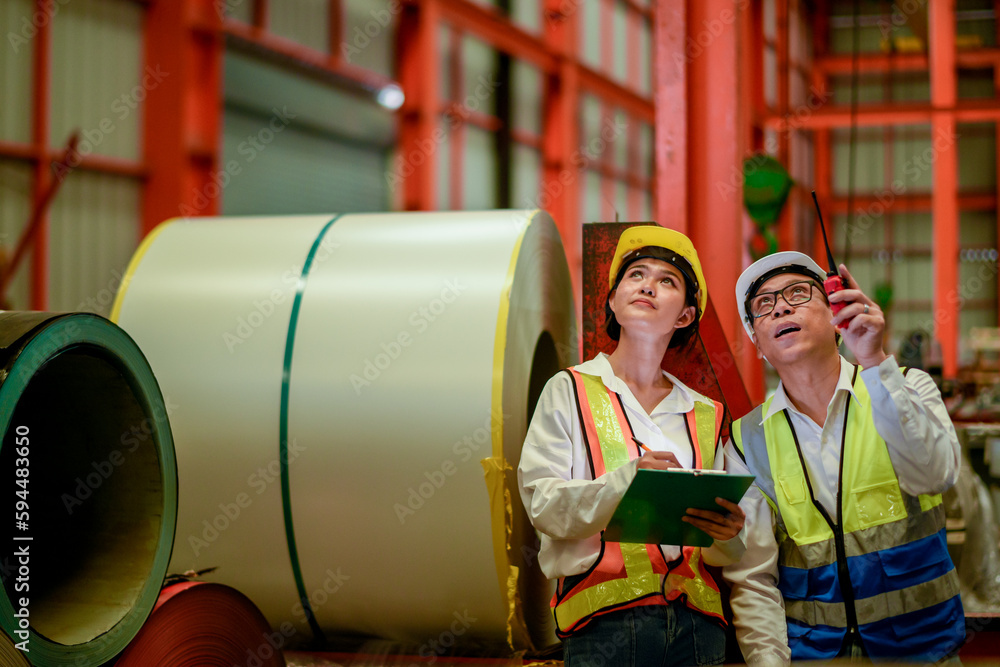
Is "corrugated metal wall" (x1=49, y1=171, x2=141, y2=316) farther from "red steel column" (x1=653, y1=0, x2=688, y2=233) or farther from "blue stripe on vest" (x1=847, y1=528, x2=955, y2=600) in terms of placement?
"blue stripe on vest" (x1=847, y1=528, x2=955, y2=600)

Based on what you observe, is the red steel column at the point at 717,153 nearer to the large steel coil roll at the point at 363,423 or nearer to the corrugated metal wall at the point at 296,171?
the large steel coil roll at the point at 363,423

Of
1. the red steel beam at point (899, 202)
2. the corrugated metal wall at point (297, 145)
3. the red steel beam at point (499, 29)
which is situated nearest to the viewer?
the corrugated metal wall at point (297, 145)

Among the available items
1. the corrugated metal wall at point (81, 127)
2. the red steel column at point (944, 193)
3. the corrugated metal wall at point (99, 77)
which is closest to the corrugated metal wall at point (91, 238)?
the corrugated metal wall at point (81, 127)

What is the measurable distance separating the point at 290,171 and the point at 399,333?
6540 mm

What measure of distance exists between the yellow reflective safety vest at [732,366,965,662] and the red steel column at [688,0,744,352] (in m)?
1.52

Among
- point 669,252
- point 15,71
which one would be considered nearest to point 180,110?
point 15,71

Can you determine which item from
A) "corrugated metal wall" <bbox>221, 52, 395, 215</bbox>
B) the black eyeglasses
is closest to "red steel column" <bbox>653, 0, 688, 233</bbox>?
the black eyeglasses

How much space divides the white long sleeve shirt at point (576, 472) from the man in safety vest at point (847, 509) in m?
0.14

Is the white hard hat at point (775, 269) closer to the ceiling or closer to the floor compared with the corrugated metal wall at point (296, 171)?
closer to the floor

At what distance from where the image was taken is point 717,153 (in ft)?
12.2

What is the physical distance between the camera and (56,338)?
1964mm

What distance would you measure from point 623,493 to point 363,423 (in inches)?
44.6

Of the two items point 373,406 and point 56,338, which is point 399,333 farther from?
point 56,338

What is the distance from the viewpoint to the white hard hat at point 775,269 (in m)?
2.32
